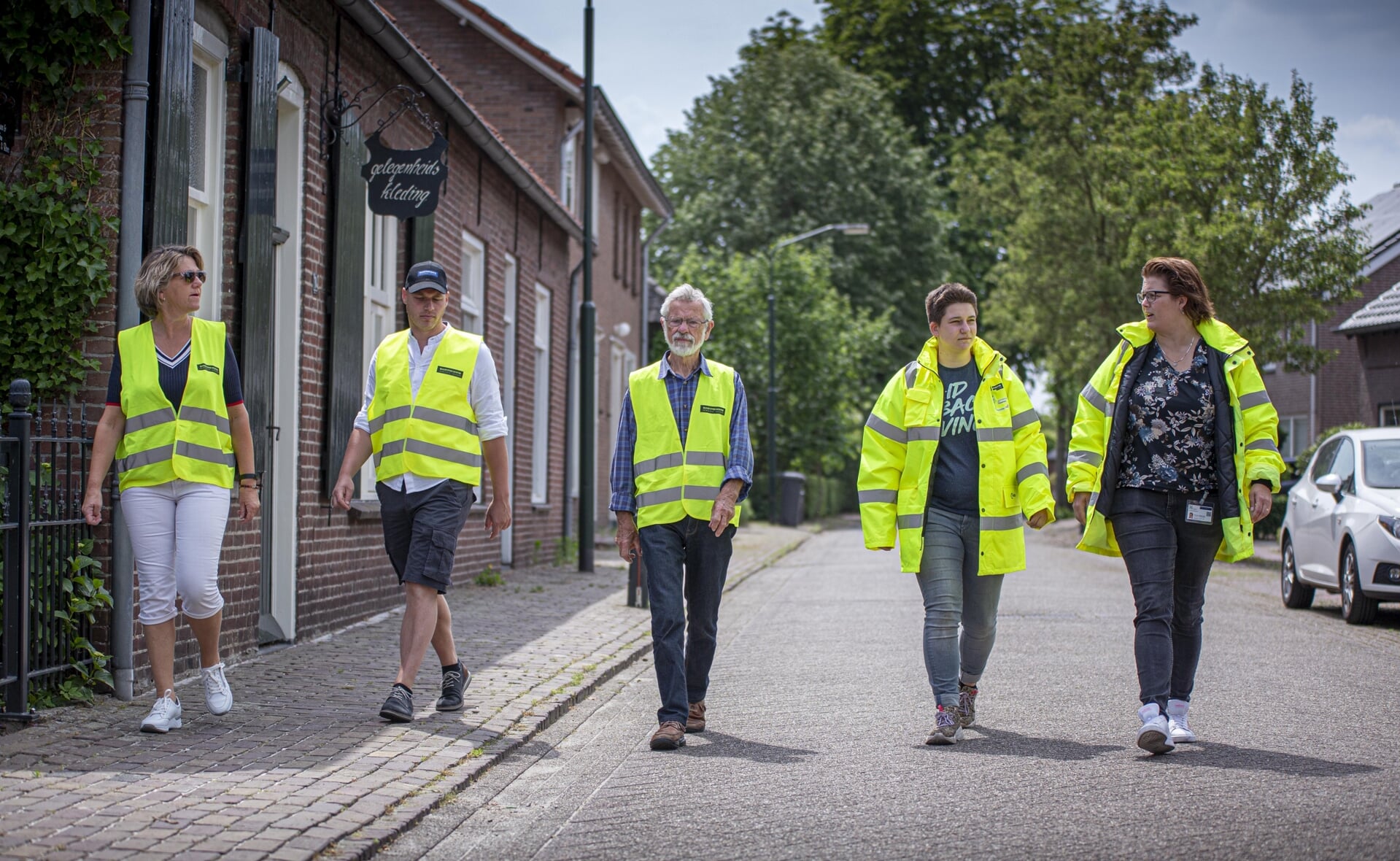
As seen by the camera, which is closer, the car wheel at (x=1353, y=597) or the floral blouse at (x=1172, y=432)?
the floral blouse at (x=1172, y=432)

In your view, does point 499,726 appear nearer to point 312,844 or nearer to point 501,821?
point 501,821

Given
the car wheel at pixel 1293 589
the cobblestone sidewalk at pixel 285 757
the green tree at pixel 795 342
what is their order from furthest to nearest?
1. the green tree at pixel 795 342
2. the car wheel at pixel 1293 589
3. the cobblestone sidewalk at pixel 285 757

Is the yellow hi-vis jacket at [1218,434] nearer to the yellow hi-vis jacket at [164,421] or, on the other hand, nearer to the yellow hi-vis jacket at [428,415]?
the yellow hi-vis jacket at [428,415]

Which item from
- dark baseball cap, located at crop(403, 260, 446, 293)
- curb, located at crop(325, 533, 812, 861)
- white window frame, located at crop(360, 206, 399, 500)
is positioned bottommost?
curb, located at crop(325, 533, 812, 861)

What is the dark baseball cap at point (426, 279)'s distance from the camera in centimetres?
689

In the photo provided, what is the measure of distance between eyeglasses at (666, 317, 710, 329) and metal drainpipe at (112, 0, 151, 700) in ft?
8.29

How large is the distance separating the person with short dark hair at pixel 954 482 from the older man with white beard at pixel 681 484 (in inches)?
24.5

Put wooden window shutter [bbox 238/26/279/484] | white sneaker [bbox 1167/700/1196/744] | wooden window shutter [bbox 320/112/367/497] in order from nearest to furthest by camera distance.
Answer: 1. white sneaker [bbox 1167/700/1196/744]
2. wooden window shutter [bbox 238/26/279/484]
3. wooden window shutter [bbox 320/112/367/497]

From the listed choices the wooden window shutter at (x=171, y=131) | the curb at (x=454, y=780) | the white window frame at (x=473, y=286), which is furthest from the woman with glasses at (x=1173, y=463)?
the white window frame at (x=473, y=286)

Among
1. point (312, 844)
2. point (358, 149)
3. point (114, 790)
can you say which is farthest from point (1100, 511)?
point (358, 149)

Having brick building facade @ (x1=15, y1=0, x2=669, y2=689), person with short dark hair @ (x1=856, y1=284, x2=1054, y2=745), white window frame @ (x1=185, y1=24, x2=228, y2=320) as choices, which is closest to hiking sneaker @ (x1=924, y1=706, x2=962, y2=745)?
person with short dark hair @ (x1=856, y1=284, x2=1054, y2=745)

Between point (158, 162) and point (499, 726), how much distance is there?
3.25m

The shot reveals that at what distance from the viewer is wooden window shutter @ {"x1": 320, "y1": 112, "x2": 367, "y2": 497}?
10602 millimetres

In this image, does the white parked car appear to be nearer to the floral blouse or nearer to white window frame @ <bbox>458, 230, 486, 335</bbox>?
the floral blouse
